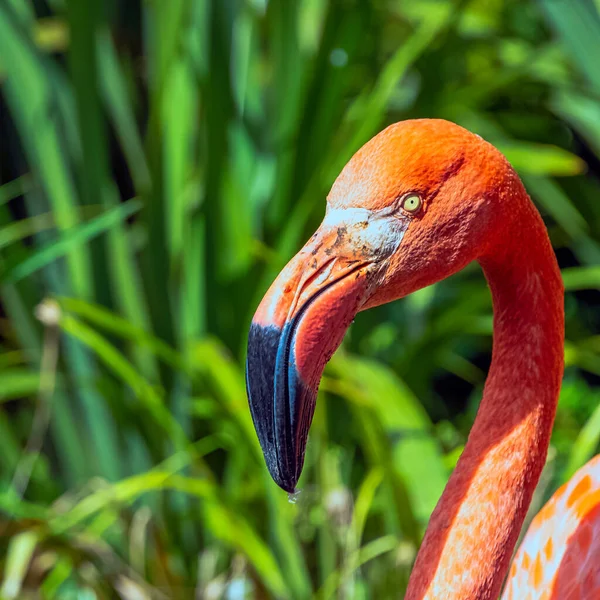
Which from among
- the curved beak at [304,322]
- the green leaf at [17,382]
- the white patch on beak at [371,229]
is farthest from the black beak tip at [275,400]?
the green leaf at [17,382]

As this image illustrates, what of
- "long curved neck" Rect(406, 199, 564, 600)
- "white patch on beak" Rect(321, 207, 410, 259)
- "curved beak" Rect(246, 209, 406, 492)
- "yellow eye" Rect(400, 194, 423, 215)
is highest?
"yellow eye" Rect(400, 194, 423, 215)

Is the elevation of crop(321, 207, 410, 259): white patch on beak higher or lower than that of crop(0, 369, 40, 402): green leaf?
higher

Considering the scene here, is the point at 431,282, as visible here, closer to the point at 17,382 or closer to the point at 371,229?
the point at 371,229

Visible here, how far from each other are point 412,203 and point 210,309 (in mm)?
1131

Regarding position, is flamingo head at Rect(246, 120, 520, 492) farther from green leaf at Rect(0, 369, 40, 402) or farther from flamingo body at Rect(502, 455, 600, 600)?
green leaf at Rect(0, 369, 40, 402)

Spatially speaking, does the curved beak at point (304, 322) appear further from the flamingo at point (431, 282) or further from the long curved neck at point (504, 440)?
the long curved neck at point (504, 440)

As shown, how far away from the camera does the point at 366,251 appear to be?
2.68 feet

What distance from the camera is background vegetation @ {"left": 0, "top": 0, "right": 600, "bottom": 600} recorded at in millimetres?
1585

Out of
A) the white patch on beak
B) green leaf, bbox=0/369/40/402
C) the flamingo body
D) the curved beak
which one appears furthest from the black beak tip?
green leaf, bbox=0/369/40/402

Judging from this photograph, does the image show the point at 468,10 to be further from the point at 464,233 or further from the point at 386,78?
the point at 464,233

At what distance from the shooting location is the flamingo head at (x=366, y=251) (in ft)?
2.56

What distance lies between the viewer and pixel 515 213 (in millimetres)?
877

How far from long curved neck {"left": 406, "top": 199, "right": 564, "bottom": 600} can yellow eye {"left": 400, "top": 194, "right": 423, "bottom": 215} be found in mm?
143

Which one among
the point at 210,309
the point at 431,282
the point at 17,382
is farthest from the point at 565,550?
the point at 17,382
